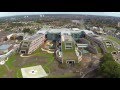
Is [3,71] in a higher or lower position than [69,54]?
lower

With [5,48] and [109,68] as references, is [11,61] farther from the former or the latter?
[109,68]

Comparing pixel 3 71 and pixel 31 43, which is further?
pixel 31 43

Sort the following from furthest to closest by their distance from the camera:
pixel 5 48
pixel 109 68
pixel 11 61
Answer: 1. pixel 5 48
2. pixel 11 61
3. pixel 109 68

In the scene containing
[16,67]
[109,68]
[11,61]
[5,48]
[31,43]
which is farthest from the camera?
[31,43]

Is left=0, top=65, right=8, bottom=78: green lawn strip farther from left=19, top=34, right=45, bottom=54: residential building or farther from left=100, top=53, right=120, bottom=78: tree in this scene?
left=100, top=53, right=120, bottom=78: tree

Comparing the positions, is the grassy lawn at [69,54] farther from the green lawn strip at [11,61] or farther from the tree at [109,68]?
the green lawn strip at [11,61]

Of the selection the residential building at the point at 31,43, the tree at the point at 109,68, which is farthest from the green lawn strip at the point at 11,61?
the tree at the point at 109,68

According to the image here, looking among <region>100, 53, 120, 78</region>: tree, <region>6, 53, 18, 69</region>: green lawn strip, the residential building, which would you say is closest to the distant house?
<region>6, 53, 18, 69</region>: green lawn strip

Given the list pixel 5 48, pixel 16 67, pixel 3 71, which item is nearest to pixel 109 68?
pixel 16 67
